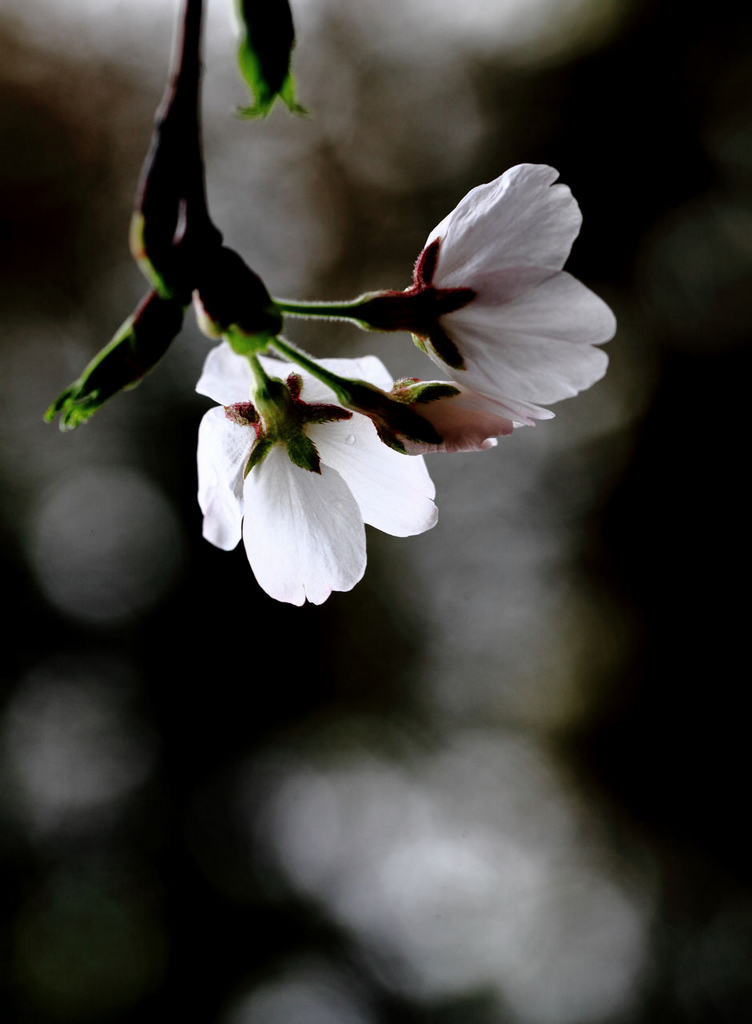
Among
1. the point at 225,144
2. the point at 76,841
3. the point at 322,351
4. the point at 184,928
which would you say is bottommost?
the point at 184,928

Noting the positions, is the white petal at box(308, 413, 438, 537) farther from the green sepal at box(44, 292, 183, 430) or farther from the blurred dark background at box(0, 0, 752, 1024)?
the blurred dark background at box(0, 0, 752, 1024)

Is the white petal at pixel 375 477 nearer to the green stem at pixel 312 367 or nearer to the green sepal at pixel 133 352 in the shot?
the green stem at pixel 312 367

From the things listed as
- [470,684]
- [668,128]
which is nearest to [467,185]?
[668,128]

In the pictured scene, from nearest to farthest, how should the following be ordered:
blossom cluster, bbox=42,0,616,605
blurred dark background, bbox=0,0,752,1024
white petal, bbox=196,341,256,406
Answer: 1. blossom cluster, bbox=42,0,616,605
2. white petal, bbox=196,341,256,406
3. blurred dark background, bbox=0,0,752,1024

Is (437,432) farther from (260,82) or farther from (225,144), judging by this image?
(225,144)

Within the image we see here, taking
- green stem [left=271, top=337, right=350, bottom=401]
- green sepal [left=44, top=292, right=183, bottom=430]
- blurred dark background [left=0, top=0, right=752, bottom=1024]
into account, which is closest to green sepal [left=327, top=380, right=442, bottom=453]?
green stem [left=271, top=337, right=350, bottom=401]

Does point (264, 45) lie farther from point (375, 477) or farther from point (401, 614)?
point (401, 614)
